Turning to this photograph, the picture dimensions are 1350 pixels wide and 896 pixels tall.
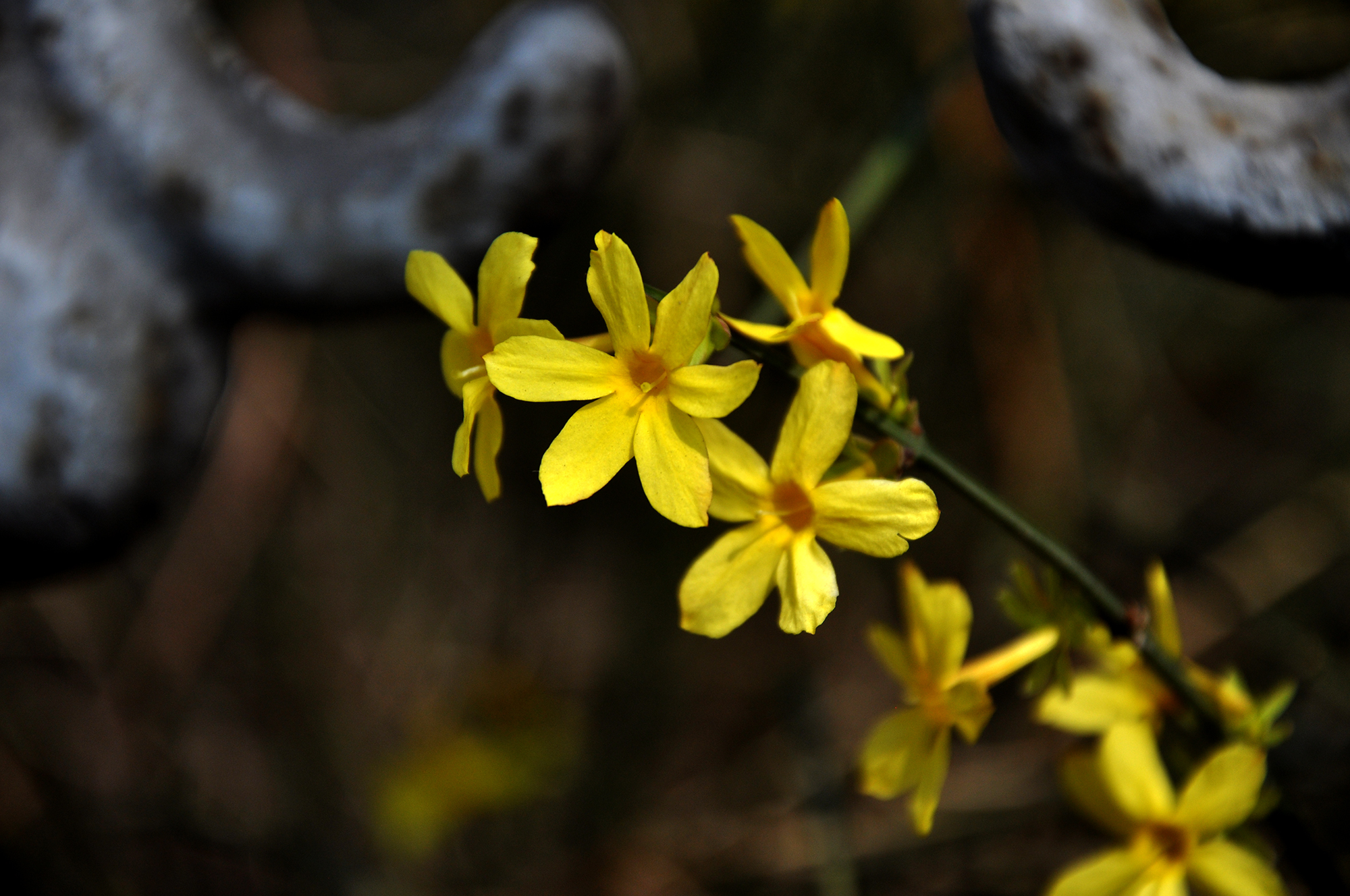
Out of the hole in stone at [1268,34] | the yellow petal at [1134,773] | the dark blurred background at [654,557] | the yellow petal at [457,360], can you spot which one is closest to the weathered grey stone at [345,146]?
the yellow petal at [457,360]

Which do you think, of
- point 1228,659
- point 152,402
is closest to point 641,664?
point 1228,659

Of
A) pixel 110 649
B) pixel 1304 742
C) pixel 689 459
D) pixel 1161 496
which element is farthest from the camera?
pixel 110 649

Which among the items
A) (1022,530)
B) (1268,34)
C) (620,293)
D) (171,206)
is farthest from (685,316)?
(1268,34)

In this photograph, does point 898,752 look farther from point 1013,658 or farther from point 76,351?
point 76,351

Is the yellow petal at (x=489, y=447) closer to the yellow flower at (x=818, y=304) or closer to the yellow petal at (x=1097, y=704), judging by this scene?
the yellow flower at (x=818, y=304)

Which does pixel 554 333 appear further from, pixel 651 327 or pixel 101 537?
pixel 101 537

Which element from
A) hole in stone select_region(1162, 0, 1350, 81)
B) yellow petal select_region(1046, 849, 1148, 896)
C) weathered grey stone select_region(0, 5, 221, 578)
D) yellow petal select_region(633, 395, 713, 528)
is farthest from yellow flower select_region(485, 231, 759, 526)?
hole in stone select_region(1162, 0, 1350, 81)

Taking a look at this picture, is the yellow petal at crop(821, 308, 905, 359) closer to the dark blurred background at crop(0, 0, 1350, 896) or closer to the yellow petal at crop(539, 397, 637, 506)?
the yellow petal at crop(539, 397, 637, 506)
